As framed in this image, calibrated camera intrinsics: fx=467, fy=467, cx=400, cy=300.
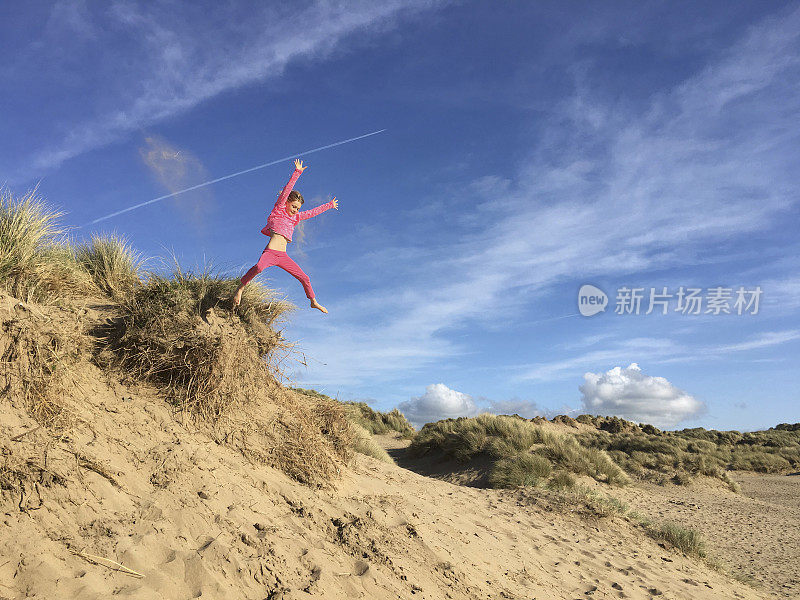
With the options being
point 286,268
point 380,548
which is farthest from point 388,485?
point 286,268

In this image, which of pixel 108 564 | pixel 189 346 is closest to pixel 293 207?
pixel 189 346

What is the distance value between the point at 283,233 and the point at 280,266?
451mm

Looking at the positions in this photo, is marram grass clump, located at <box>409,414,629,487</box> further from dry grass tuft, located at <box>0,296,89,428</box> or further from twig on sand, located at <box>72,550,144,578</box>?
dry grass tuft, located at <box>0,296,89,428</box>

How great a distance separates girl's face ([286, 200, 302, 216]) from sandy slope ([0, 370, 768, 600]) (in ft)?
9.68

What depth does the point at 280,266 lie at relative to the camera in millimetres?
6391

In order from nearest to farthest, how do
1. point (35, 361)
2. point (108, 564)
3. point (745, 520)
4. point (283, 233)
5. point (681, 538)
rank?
1. point (108, 564)
2. point (35, 361)
3. point (283, 233)
4. point (681, 538)
5. point (745, 520)

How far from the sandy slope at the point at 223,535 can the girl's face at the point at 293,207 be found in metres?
2.95

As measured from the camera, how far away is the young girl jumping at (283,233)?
20.6 feet

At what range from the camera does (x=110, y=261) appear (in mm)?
7621

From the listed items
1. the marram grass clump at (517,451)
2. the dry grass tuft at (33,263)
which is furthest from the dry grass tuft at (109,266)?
the marram grass clump at (517,451)

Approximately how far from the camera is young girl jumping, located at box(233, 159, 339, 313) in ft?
20.6

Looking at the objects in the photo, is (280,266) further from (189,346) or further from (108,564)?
(108,564)

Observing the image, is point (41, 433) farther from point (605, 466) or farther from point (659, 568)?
point (605, 466)

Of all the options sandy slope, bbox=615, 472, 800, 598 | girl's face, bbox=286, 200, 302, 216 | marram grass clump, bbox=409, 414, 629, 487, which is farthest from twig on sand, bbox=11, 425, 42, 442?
sandy slope, bbox=615, 472, 800, 598
